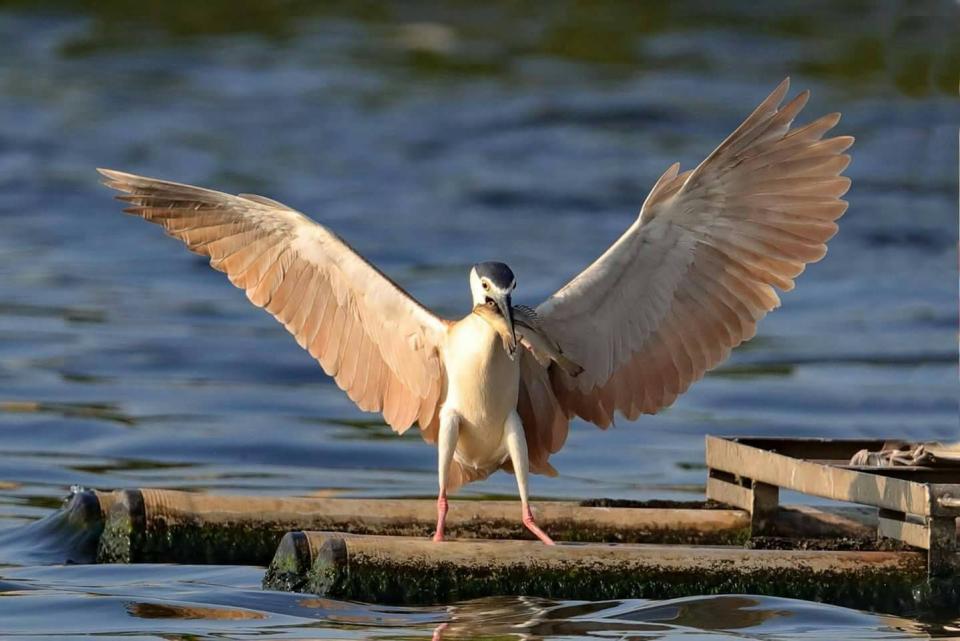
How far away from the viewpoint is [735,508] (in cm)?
886

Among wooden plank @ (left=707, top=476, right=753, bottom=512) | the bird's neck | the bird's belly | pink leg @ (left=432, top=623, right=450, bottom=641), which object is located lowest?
pink leg @ (left=432, top=623, right=450, bottom=641)

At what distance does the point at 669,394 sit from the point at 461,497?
242 centimetres

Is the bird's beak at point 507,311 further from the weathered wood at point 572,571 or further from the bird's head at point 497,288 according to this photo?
the weathered wood at point 572,571

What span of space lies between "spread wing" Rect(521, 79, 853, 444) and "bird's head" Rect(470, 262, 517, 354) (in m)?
0.32

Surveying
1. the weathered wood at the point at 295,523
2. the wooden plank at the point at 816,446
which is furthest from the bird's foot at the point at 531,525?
the wooden plank at the point at 816,446

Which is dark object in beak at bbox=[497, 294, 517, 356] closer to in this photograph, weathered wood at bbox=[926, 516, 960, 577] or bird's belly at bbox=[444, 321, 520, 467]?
bird's belly at bbox=[444, 321, 520, 467]

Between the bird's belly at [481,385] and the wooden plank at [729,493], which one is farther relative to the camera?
the wooden plank at [729,493]

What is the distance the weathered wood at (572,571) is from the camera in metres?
7.50

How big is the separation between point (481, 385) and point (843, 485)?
1541mm

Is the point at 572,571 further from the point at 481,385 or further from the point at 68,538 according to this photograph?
the point at 68,538

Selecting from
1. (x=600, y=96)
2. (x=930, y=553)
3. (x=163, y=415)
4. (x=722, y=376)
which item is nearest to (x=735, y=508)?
(x=930, y=553)

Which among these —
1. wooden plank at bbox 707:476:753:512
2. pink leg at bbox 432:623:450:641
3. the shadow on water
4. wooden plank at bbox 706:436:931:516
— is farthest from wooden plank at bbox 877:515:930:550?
the shadow on water

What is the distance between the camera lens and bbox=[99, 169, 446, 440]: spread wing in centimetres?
821

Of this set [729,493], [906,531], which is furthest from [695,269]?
[906,531]
